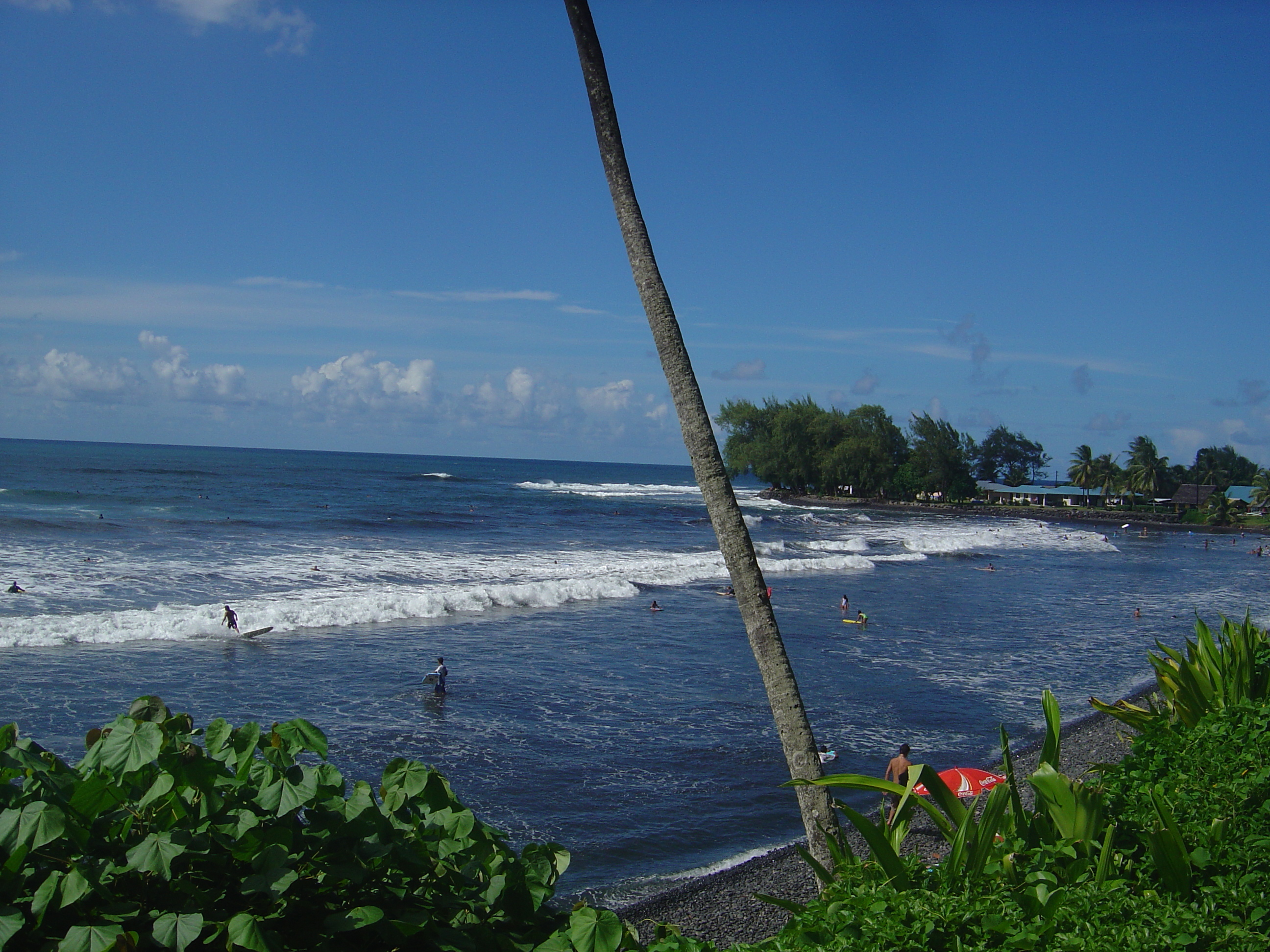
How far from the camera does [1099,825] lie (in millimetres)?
3254

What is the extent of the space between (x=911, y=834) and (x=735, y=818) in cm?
216

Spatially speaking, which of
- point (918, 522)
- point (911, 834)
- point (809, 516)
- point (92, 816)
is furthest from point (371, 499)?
point (92, 816)

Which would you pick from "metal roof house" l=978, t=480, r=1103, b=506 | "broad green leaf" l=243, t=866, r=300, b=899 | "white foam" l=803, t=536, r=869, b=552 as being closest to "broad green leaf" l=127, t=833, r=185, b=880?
"broad green leaf" l=243, t=866, r=300, b=899

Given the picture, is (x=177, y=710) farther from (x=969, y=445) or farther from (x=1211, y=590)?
(x=969, y=445)

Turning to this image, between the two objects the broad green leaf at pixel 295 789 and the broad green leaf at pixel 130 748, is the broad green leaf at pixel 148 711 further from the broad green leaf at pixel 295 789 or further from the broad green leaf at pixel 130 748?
the broad green leaf at pixel 295 789

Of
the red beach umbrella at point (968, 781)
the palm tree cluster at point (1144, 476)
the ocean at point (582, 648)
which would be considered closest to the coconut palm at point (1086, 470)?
the palm tree cluster at point (1144, 476)

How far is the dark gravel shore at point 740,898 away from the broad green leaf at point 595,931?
17.5 ft

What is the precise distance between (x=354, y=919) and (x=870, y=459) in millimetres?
91642

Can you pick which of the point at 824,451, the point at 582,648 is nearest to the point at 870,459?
the point at 824,451

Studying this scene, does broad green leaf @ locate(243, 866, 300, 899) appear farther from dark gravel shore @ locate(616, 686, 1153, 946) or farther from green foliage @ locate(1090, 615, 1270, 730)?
dark gravel shore @ locate(616, 686, 1153, 946)

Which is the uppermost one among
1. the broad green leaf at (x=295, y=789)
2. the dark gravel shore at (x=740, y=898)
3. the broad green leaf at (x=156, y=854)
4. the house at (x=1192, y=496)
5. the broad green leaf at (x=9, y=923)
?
the house at (x=1192, y=496)

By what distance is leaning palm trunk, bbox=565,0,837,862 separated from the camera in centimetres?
457

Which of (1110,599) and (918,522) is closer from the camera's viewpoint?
(1110,599)

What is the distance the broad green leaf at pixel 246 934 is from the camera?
2373mm
